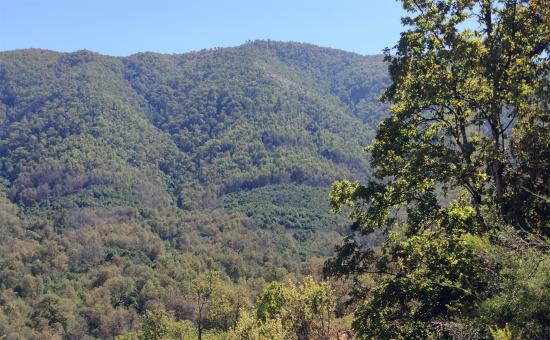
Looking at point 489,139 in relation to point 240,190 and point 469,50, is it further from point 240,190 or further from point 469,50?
point 240,190

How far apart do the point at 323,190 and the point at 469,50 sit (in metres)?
160

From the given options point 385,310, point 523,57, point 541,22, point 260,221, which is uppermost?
point 541,22

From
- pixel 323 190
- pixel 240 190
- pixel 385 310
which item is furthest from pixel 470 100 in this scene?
pixel 240 190

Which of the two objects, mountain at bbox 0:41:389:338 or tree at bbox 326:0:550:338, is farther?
mountain at bbox 0:41:389:338

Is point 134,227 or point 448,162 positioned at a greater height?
point 448,162

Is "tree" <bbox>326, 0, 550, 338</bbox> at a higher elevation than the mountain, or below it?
higher

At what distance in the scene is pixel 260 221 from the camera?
6033 inches

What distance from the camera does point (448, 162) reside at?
1455cm

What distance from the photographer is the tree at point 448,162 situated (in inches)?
537

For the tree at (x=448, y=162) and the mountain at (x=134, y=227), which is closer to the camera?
the tree at (x=448, y=162)

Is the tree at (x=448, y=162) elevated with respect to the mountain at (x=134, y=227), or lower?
elevated

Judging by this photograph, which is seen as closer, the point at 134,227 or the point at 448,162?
the point at 448,162

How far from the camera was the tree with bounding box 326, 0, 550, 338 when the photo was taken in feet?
44.8

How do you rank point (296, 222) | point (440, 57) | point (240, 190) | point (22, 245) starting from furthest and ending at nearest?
1. point (240, 190)
2. point (296, 222)
3. point (22, 245)
4. point (440, 57)
